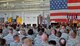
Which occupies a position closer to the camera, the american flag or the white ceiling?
the american flag

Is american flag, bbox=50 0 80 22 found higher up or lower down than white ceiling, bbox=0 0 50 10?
higher up

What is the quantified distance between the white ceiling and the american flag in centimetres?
799

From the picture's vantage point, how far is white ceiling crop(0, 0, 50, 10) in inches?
954

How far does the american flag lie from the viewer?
15.4 metres

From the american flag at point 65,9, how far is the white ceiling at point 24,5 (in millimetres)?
7988

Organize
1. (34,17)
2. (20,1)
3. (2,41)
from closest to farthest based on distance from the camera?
Result: (2,41)
(20,1)
(34,17)

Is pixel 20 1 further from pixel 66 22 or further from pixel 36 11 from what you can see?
pixel 66 22

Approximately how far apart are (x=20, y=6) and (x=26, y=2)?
1542mm

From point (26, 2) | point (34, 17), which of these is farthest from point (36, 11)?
point (26, 2)

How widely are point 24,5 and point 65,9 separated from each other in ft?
34.7

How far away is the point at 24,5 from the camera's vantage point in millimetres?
25672

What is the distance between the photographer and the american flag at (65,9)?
50.4 feet

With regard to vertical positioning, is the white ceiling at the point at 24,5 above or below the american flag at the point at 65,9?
below

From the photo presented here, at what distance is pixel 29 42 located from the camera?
4555mm
